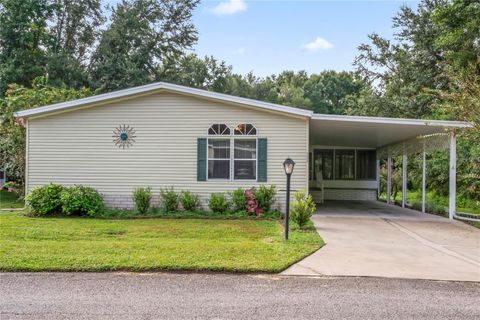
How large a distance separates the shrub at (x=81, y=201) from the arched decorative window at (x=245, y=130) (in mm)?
3881

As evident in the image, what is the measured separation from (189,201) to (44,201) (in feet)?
11.3

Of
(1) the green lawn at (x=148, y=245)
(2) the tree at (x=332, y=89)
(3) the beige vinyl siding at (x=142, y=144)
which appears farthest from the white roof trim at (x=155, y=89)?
(2) the tree at (x=332, y=89)

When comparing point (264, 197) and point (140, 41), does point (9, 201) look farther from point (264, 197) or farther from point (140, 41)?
point (140, 41)

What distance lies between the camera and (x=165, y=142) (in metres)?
10.2

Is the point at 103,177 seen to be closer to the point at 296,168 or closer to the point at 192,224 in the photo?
the point at 192,224

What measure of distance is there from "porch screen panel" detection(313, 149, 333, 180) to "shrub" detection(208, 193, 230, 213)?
8.00 meters

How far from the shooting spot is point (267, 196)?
9773 mm

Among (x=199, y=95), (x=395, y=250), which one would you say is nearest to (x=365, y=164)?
(x=199, y=95)

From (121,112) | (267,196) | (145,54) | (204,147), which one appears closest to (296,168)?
(267,196)

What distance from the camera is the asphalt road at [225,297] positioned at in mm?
3457

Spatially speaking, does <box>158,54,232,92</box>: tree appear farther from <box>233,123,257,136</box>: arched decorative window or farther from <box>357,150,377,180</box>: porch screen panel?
<box>233,123,257,136</box>: arched decorative window

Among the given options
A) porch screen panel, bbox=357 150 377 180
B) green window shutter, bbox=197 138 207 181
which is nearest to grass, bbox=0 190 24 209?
green window shutter, bbox=197 138 207 181

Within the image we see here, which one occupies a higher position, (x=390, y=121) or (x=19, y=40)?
(x=19, y=40)

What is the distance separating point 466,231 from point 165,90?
7.56 m
